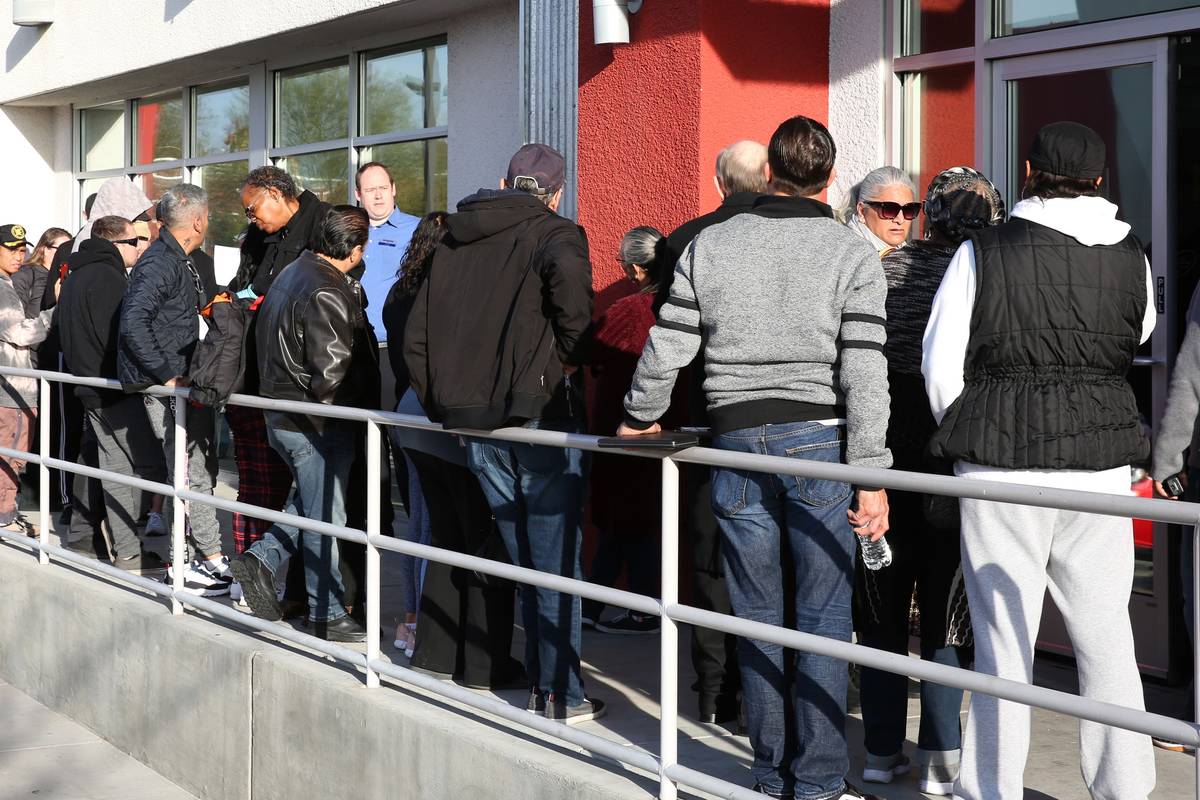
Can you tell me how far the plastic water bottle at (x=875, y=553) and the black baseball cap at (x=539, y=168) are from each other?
1697 millimetres

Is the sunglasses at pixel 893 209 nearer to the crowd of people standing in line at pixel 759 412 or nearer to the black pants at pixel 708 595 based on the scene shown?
the crowd of people standing in line at pixel 759 412

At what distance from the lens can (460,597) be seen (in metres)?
5.34

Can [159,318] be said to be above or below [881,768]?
above

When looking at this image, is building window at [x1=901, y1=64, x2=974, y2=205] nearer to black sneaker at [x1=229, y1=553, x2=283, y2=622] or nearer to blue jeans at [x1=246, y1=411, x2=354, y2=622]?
blue jeans at [x1=246, y1=411, x2=354, y2=622]

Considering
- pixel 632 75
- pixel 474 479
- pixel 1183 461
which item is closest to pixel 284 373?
pixel 474 479

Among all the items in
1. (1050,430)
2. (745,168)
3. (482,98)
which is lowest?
(1050,430)

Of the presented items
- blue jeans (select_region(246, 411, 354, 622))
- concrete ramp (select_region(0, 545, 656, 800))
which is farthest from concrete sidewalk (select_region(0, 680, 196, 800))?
blue jeans (select_region(246, 411, 354, 622))

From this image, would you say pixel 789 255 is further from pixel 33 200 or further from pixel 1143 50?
pixel 33 200

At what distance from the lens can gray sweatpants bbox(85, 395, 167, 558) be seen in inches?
302

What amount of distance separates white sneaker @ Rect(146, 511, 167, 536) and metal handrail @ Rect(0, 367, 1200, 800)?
123 inches

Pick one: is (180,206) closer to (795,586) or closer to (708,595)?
(708,595)

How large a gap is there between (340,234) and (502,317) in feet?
4.47

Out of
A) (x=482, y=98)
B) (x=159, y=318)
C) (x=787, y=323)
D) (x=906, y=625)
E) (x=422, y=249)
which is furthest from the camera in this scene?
(x=482, y=98)

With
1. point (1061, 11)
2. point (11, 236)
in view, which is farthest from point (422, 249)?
point (11, 236)
